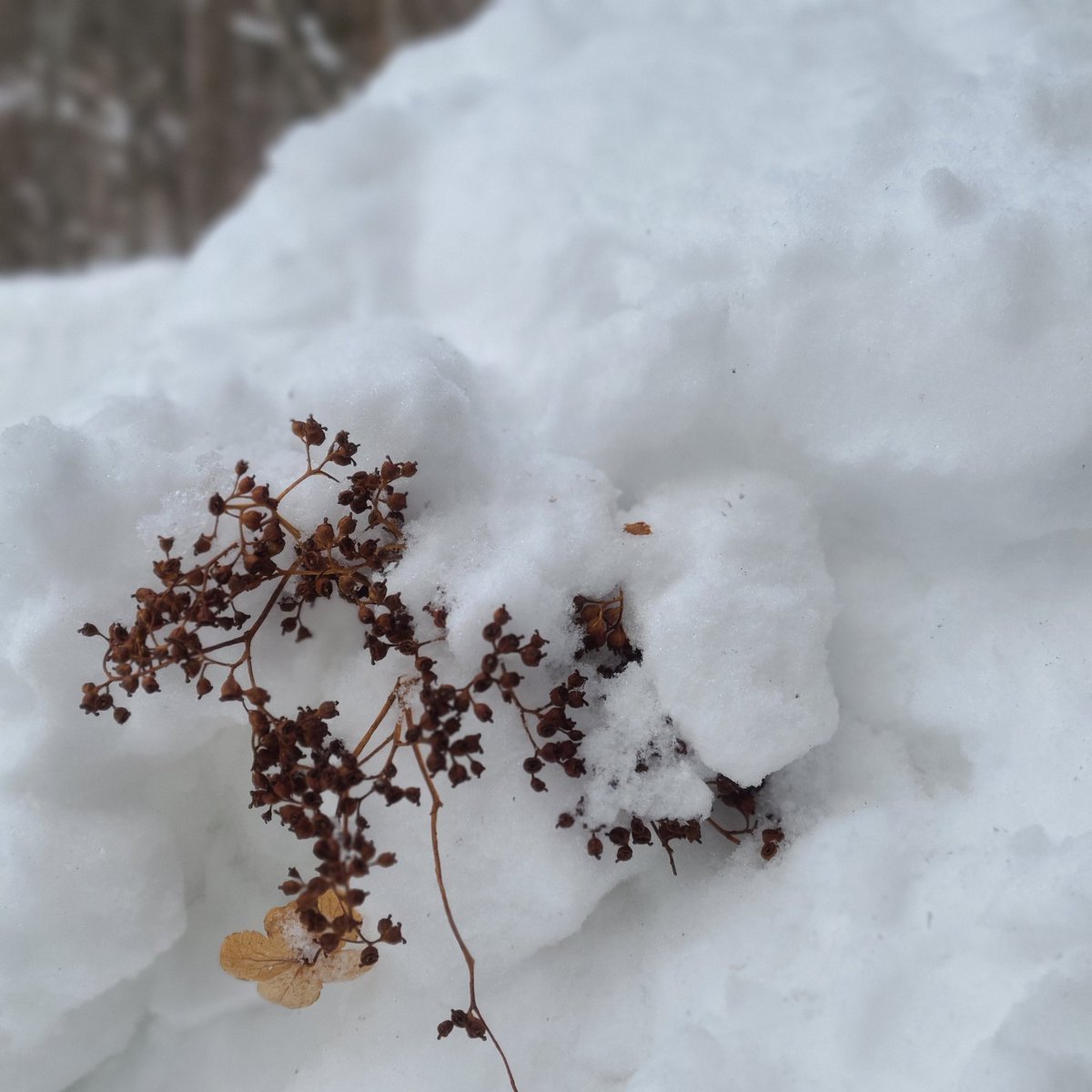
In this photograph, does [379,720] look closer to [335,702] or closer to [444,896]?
[335,702]

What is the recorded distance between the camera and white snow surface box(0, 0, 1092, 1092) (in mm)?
1109

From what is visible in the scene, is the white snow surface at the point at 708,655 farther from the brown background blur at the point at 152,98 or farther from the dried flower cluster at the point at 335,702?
the brown background blur at the point at 152,98

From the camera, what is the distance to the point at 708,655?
1180 millimetres

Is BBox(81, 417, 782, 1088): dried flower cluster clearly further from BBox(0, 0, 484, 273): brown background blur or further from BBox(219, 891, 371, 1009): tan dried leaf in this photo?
BBox(0, 0, 484, 273): brown background blur

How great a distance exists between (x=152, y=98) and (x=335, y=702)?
272 cm

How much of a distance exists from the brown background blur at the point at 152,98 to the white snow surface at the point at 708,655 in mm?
1897

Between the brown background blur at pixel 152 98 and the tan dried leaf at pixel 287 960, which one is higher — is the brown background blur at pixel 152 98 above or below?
Answer: above

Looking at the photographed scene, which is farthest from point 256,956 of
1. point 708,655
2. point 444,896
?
point 708,655

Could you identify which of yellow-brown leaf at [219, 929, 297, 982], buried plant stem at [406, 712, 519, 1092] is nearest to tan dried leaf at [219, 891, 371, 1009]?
yellow-brown leaf at [219, 929, 297, 982]

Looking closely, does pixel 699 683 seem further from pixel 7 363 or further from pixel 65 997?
pixel 7 363

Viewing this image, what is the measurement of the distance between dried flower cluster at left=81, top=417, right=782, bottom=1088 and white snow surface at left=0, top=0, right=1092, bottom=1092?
0.04m

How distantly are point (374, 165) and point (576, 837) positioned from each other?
1.49m

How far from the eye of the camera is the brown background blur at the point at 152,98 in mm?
2855

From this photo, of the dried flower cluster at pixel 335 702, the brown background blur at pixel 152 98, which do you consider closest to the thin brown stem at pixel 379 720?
the dried flower cluster at pixel 335 702
